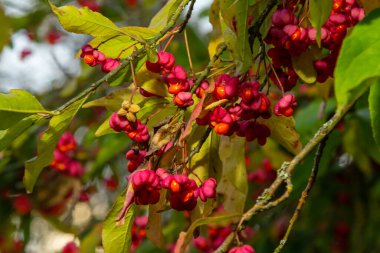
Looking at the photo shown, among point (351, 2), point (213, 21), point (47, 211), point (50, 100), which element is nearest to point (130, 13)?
point (50, 100)

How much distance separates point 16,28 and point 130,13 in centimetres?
111

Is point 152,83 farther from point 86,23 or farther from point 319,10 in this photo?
point 319,10

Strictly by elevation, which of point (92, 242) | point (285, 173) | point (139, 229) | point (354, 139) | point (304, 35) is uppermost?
point (304, 35)

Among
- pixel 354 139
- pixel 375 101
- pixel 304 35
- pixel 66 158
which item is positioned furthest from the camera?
pixel 66 158

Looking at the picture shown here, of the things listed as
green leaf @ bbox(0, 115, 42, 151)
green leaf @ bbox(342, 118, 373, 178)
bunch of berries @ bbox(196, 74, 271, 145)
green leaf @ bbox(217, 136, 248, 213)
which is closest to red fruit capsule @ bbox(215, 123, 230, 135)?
bunch of berries @ bbox(196, 74, 271, 145)

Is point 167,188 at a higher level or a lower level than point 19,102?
lower

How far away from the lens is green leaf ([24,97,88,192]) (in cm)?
122

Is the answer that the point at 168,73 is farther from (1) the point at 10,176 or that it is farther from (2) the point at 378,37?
(1) the point at 10,176

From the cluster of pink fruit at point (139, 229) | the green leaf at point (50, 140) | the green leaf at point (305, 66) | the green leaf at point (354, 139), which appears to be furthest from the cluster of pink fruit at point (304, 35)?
the cluster of pink fruit at point (139, 229)

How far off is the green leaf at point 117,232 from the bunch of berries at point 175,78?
0.22 m

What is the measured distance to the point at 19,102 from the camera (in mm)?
1205

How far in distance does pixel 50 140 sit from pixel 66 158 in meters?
1.66

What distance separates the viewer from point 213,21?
152cm

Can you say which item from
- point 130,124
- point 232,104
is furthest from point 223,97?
point 130,124
